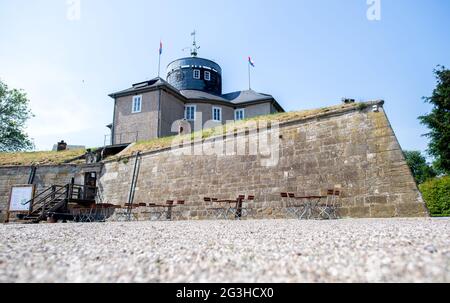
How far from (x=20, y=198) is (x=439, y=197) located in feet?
67.7

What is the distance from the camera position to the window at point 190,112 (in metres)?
27.6

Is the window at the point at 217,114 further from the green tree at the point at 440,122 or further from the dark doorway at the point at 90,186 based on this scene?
the green tree at the point at 440,122

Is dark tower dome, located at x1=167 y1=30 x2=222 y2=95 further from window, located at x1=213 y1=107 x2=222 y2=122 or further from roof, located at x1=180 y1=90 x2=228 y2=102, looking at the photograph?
window, located at x1=213 y1=107 x2=222 y2=122

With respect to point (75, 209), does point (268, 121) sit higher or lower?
higher

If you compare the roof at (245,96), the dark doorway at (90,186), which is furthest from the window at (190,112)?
the dark doorway at (90,186)

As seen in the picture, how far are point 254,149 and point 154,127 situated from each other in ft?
42.8

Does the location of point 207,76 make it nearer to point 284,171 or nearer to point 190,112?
point 190,112

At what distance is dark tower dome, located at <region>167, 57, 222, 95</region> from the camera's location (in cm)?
3144

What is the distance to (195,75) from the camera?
104 ft

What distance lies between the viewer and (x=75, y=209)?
51.0ft
